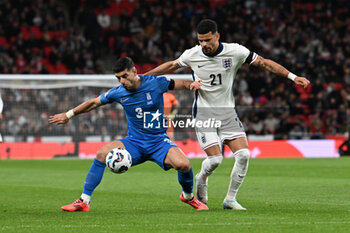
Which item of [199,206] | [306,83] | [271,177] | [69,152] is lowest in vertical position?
[69,152]

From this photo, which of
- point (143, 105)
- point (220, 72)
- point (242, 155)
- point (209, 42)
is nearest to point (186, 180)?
Result: point (242, 155)

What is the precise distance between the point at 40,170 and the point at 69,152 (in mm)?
4505

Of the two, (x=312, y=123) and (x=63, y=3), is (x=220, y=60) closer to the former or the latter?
(x=312, y=123)

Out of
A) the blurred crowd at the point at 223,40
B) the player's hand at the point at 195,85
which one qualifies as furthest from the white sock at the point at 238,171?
the blurred crowd at the point at 223,40

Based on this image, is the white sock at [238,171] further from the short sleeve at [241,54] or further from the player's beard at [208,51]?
the player's beard at [208,51]

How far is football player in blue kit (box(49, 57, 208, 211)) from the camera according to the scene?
857 centimetres

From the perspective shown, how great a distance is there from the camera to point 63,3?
90.7ft

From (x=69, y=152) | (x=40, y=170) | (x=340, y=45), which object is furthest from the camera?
(x=340, y=45)

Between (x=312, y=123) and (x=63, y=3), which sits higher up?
(x=63, y=3)

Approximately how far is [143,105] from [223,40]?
18508mm

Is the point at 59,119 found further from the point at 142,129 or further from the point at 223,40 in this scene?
the point at 223,40

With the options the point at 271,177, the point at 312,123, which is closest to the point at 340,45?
the point at 312,123

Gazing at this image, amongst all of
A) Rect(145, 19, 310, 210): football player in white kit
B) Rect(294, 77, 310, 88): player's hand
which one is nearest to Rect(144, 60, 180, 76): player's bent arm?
Rect(145, 19, 310, 210): football player in white kit

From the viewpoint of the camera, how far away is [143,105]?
8.76 meters
